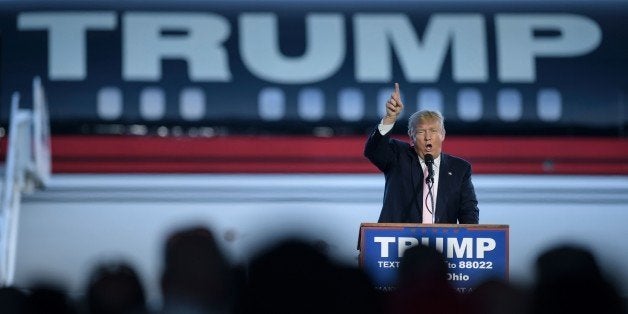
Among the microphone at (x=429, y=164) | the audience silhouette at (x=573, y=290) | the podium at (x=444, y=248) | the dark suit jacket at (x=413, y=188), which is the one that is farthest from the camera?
the dark suit jacket at (x=413, y=188)

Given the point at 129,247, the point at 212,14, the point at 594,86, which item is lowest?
the point at 129,247

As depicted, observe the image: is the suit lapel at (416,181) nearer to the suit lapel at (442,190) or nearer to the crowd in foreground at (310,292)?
the suit lapel at (442,190)

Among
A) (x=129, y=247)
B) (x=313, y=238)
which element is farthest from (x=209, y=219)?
(x=313, y=238)

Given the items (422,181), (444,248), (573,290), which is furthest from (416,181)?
(573,290)

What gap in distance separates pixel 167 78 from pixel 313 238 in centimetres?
512

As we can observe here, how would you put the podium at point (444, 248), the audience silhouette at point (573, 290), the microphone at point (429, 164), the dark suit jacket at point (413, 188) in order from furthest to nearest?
the dark suit jacket at point (413, 188) < the microphone at point (429, 164) < the podium at point (444, 248) < the audience silhouette at point (573, 290)

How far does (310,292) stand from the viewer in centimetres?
276

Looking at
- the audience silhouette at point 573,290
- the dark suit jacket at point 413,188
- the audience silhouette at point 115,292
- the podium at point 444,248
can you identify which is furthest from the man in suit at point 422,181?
the audience silhouette at point 115,292

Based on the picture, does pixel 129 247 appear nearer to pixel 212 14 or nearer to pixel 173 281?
pixel 212 14

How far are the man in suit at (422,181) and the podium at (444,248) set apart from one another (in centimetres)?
52

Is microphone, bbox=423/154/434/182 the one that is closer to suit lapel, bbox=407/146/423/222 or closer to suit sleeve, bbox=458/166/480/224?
suit lapel, bbox=407/146/423/222

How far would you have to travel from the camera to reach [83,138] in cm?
800

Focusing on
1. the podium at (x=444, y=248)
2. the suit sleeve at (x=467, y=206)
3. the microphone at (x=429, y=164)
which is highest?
the microphone at (x=429, y=164)

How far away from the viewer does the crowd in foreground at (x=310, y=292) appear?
274 cm
